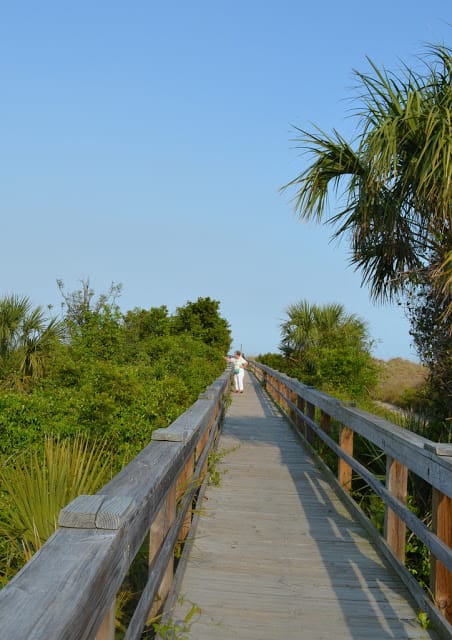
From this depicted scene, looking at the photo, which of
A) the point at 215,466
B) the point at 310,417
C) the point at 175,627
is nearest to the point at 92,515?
the point at 175,627

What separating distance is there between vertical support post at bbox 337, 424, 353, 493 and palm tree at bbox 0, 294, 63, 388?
8326 millimetres

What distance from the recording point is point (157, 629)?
284cm

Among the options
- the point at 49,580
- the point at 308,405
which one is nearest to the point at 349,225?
the point at 308,405

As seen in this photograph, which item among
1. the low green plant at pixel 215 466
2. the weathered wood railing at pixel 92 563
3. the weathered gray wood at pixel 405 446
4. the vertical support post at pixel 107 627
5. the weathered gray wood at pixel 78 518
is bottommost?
the low green plant at pixel 215 466

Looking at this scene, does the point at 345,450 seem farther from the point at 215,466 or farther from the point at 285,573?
the point at 285,573

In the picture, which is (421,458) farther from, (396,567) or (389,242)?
(389,242)

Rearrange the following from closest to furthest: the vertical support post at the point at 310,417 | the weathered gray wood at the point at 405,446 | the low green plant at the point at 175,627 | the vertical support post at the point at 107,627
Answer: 1. the vertical support post at the point at 107,627
2. the low green plant at the point at 175,627
3. the weathered gray wood at the point at 405,446
4. the vertical support post at the point at 310,417

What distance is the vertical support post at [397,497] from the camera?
4000mm

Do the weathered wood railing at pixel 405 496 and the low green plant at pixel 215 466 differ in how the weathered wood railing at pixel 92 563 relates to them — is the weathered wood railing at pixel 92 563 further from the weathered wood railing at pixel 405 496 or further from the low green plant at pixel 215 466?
the low green plant at pixel 215 466

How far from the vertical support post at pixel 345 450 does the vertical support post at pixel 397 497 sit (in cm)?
156

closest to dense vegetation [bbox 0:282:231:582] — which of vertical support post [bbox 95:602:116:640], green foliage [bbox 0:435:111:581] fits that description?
green foliage [bbox 0:435:111:581]

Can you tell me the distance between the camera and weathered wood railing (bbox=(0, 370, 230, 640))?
4.15ft

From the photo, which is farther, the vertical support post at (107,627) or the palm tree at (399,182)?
the palm tree at (399,182)

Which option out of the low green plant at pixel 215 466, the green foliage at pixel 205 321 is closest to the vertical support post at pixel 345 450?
the low green plant at pixel 215 466
